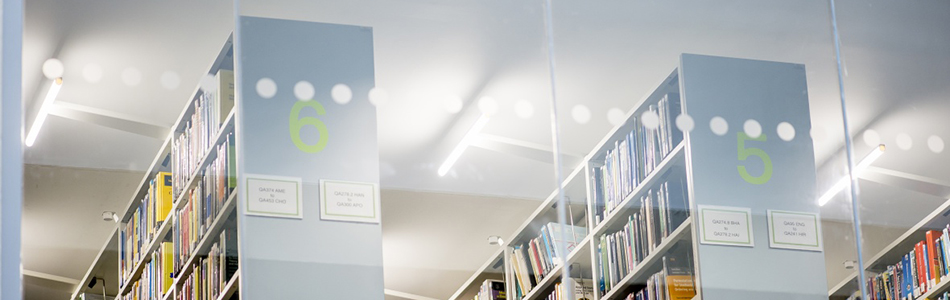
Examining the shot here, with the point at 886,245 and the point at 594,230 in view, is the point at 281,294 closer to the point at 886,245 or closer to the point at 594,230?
the point at 594,230

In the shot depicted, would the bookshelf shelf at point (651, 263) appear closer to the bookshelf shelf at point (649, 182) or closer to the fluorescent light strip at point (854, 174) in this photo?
the bookshelf shelf at point (649, 182)

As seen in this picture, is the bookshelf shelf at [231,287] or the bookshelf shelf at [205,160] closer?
the bookshelf shelf at [231,287]

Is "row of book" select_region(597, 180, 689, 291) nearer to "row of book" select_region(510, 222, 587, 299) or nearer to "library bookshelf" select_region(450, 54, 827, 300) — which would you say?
"library bookshelf" select_region(450, 54, 827, 300)

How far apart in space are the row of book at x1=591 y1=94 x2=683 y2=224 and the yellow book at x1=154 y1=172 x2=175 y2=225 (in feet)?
4.49

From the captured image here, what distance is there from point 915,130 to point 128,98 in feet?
9.30

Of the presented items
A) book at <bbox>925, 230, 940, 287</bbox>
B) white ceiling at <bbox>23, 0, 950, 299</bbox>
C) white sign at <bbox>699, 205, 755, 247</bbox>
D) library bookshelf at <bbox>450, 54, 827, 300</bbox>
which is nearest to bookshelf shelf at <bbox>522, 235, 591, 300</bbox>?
library bookshelf at <bbox>450, 54, 827, 300</bbox>

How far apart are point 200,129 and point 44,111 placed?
0.44 m

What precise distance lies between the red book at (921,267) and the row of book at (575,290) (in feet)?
4.00

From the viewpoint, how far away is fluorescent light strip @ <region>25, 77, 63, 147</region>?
3201mm

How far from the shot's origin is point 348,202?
3.36 m

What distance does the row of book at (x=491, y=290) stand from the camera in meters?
3.60

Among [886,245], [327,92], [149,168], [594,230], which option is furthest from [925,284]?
[149,168]

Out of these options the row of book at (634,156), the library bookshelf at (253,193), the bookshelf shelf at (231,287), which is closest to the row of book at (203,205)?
the library bookshelf at (253,193)

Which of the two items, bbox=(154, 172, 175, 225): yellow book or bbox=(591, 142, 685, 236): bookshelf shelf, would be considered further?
bbox=(591, 142, 685, 236): bookshelf shelf
